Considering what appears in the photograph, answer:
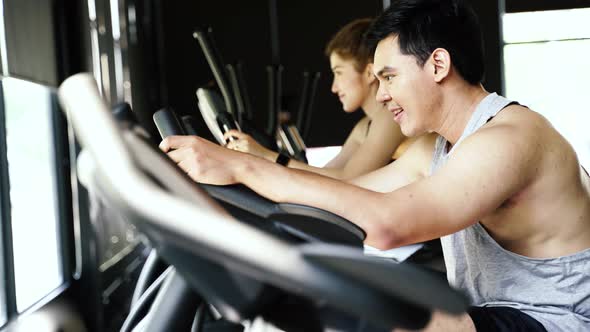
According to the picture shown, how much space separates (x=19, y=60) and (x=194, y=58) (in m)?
5.50

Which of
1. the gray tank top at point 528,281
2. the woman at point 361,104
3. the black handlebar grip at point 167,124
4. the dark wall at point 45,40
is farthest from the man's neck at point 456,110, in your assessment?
the dark wall at point 45,40

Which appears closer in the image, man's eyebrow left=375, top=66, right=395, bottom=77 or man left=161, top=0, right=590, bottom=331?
man left=161, top=0, right=590, bottom=331

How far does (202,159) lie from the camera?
40.6 inches

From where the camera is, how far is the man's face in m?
1.76

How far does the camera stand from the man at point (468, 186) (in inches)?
45.6

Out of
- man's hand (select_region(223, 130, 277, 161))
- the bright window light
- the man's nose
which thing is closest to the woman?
man's hand (select_region(223, 130, 277, 161))

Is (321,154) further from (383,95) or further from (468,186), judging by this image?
(468,186)

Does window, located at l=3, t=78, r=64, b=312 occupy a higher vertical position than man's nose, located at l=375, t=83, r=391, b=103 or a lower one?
lower

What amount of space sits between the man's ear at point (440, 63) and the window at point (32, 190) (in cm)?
158

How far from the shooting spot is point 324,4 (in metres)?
8.30

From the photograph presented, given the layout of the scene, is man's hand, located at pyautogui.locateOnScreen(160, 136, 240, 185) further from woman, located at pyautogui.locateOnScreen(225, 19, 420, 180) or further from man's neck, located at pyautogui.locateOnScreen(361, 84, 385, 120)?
man's neck, located at pyautogui.locateOnScreen(361, 84, 385, 120)

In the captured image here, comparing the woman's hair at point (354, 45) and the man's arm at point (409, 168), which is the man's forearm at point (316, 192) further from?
the woman's hair at point (354, 45)

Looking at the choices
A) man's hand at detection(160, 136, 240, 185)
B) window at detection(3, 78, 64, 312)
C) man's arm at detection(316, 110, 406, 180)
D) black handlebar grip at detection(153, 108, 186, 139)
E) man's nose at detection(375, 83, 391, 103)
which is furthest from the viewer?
man's arm at detection(316, 110, 406, 180)

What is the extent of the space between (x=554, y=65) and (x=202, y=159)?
7359 millimetres
